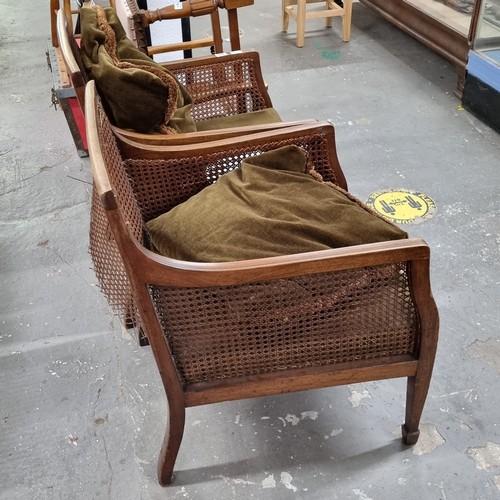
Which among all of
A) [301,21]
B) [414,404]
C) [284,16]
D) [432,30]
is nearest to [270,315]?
[414,404]

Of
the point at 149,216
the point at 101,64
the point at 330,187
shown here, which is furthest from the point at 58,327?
the point at 330,187

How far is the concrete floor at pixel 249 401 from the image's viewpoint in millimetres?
1512

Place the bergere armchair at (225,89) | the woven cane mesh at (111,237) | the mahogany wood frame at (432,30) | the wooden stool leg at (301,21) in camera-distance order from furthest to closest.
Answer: the wooden stool leg at (301,21) → the mahogany wood frame at (432,30) → the bergere armchair at (225,89) → the woven cane mesh at (111,237)

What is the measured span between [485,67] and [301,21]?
1383mm

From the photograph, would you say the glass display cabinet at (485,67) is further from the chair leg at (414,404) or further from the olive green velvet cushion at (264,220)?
the chair leg at (414,404)

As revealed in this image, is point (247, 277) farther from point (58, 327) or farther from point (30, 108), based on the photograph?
point (30, 108)

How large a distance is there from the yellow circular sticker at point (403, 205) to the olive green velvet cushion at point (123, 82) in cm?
102

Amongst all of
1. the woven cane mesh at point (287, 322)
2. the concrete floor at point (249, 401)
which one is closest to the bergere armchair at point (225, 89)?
the concrete floor at point (249, 401)

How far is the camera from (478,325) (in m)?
1.90

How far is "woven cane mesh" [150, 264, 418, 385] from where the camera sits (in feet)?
4.02

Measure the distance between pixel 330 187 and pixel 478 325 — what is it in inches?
28.9

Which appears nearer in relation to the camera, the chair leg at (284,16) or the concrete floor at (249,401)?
the concrete floor at (249,401)

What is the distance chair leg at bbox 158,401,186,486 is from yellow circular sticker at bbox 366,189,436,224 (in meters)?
1.28

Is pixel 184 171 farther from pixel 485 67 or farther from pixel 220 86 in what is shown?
pixel 485 67
